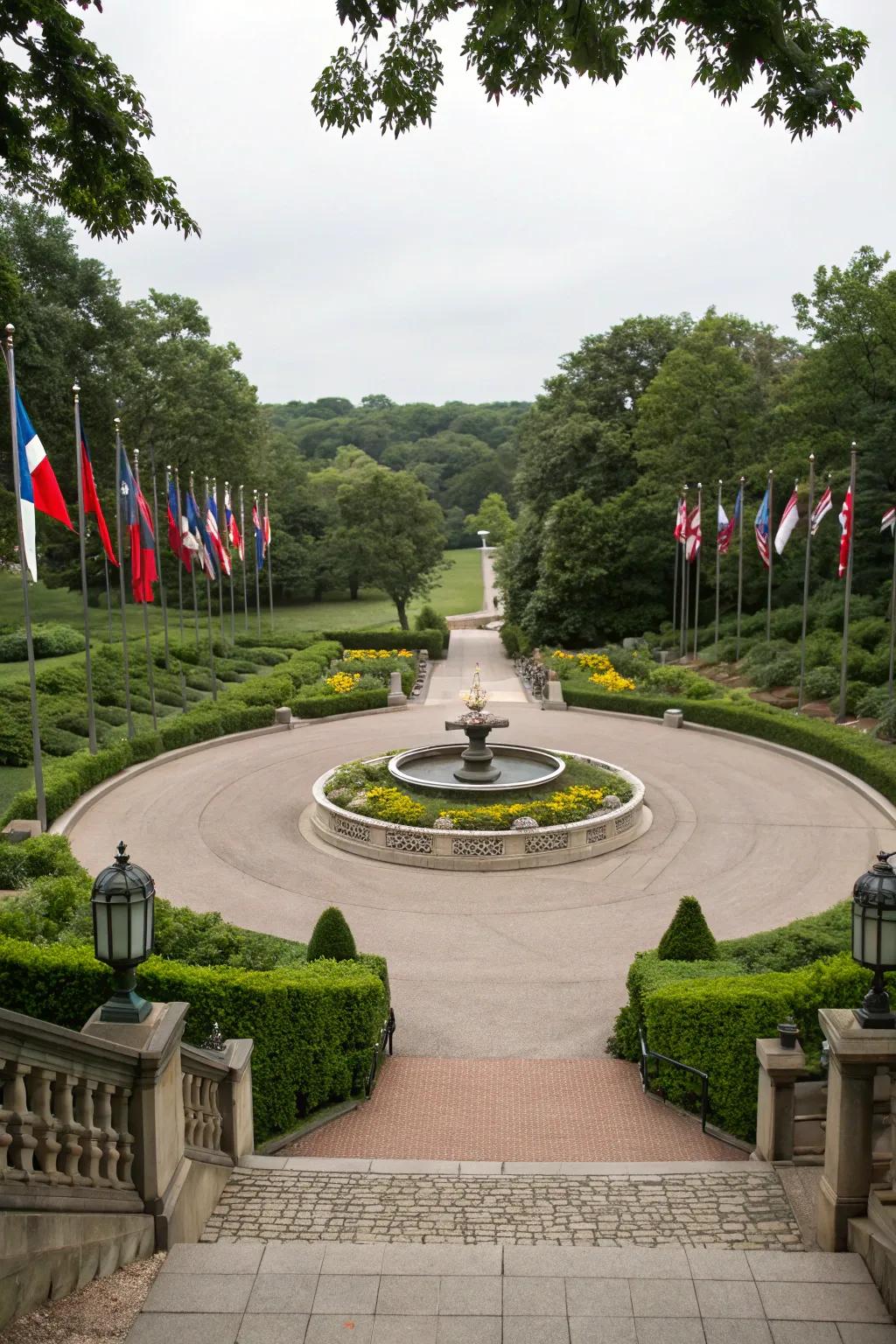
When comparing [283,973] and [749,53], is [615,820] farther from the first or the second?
[749,53]

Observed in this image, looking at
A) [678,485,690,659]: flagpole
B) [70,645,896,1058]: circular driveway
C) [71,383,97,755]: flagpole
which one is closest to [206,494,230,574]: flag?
[70,645,896,1058]: circular driveway

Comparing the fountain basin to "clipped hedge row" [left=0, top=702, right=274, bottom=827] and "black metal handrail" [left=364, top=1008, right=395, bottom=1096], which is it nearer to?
"clipped hedge row" [left=0, top=702, right=274, bottom=827]

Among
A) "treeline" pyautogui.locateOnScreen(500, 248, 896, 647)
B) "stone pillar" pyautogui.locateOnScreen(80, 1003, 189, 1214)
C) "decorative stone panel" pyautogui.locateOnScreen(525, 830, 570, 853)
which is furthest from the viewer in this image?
"treeline" pyautogui.locateOnScreen(500, 248, 896, 647)

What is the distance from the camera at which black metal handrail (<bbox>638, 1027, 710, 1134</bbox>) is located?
1129 cm

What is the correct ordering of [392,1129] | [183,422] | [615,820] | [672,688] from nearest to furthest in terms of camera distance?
[392,1129] → [615,820] → [672,688] → [183,422]

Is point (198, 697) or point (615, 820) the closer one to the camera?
point (615, 820)

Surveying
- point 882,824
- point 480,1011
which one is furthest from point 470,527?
point 480,1011

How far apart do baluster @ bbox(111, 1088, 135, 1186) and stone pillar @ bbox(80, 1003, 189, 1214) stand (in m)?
0.05

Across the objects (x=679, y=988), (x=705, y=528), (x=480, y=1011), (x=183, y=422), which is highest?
(x=183, y=422)

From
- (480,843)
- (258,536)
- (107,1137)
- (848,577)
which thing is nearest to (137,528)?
(480,843)

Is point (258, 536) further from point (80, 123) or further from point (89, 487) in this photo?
point (80, 123)

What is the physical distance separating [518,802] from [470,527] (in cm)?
10634

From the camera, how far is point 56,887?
48.6ft

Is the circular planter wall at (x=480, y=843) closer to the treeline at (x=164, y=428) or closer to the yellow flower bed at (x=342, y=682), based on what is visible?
the treeline at (x=164, y=428)
